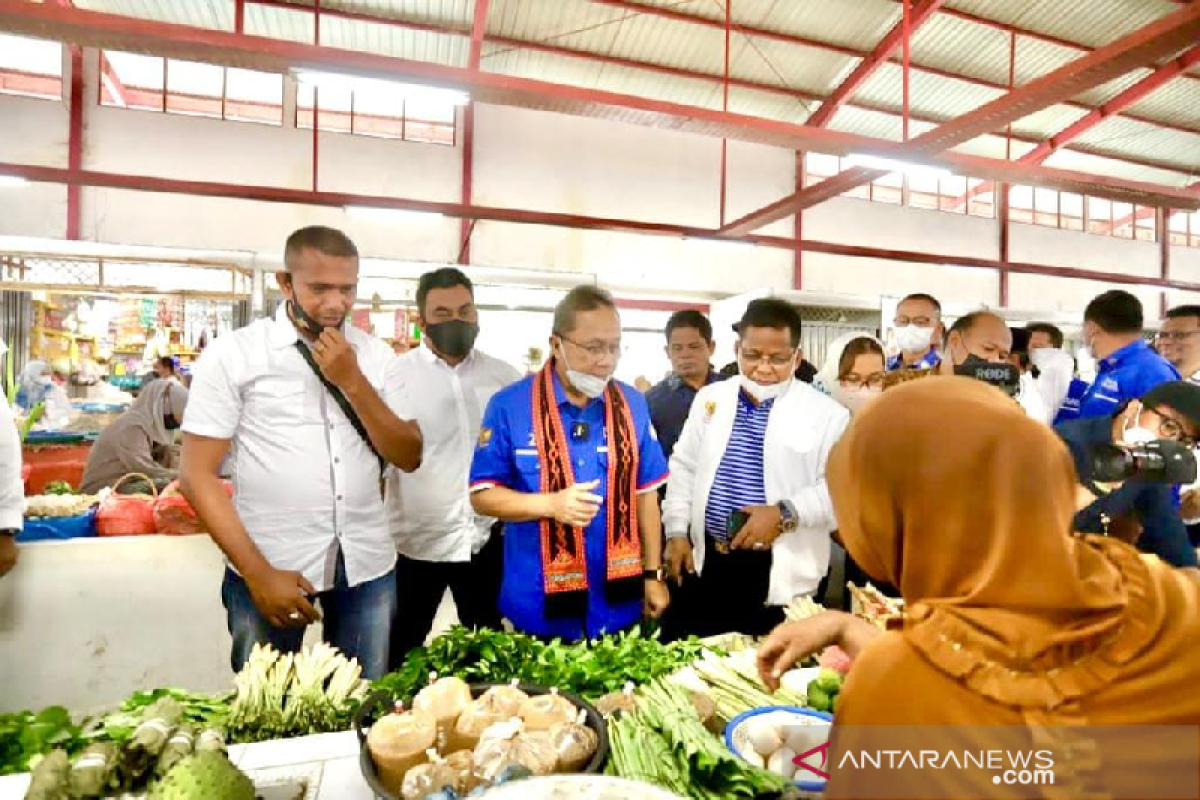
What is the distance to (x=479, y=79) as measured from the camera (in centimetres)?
454

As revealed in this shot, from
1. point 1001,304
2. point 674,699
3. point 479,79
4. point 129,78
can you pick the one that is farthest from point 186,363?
point 1001,304

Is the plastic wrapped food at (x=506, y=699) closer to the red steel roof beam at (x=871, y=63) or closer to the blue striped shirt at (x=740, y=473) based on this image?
the blue striped shirt at (x=740, y=473)

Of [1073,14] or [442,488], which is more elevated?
[1073,14]

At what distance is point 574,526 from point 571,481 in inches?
5.5

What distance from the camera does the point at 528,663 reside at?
167 cm

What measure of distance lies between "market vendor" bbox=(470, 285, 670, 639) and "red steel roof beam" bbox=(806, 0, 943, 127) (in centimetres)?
721

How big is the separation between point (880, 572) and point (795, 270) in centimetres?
995

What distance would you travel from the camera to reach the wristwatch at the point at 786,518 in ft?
7.52

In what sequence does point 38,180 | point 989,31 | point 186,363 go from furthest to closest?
point 989,31 → point 186,363 → point 38,180

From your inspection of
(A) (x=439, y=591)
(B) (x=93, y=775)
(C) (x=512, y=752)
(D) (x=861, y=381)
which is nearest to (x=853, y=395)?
(D) (x=861, y=381)

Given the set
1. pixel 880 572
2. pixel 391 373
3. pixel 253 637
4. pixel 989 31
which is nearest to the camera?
pixel 880 572

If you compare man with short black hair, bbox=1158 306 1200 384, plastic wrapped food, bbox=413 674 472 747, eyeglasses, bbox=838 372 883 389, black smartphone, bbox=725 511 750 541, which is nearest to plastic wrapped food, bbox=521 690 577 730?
plastic wrapped food, bbox=413 674 472 747

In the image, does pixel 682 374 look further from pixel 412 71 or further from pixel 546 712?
pixel 412 71

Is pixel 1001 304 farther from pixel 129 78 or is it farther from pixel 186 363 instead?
pixel 129 78
